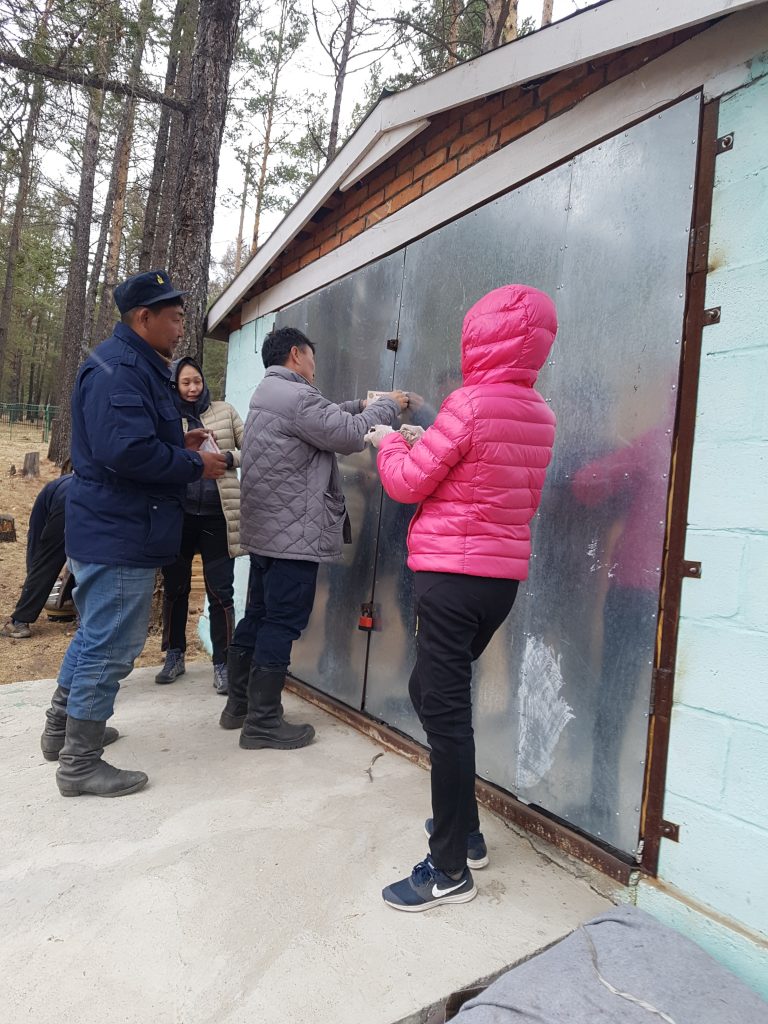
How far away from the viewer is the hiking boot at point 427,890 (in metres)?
2.06

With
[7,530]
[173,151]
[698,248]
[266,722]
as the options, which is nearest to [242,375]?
[266,722]

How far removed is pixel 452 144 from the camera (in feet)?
10.5

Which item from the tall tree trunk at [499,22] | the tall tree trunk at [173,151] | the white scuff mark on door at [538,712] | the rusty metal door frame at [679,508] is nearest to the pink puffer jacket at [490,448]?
the rusty metal door frame at [679,508]

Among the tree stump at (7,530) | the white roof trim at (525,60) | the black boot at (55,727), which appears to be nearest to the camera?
the white roof trim at (525,60)

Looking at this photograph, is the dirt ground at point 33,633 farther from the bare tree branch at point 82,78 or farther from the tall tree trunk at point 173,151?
the tall tree trunk at point 173,151

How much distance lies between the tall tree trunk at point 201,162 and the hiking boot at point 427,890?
14.7 ft

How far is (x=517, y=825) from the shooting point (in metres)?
2.54

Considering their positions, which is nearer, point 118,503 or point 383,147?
point 118,503

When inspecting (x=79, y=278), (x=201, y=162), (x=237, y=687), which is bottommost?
(x=237, y=687)

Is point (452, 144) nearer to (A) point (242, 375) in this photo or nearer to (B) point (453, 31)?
(A) point (242, 375)

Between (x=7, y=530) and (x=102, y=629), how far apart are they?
25.9ft

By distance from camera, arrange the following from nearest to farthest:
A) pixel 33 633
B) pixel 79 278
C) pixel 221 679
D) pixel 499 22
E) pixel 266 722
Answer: pixel 266 722 → pixel 221 679 → pixel 33 633 → pixel 499 22 → pixel 79 278

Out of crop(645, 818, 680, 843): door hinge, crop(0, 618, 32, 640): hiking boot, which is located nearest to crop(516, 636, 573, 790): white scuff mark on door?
crop(645, 818, 680, 843): door hinge

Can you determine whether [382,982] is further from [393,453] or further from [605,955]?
[393,453]
